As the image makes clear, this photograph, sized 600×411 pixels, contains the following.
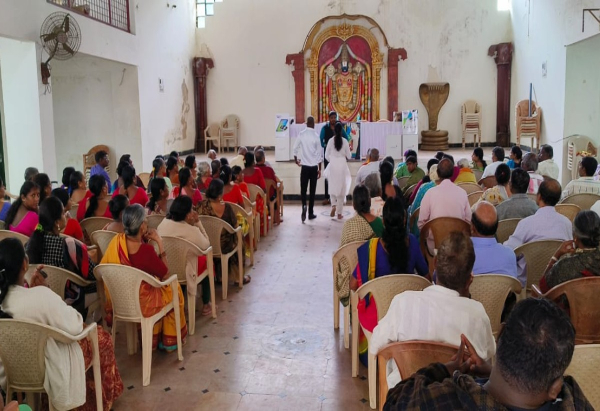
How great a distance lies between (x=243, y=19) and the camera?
14.0 metres

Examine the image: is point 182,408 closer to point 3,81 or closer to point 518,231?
point 518,231

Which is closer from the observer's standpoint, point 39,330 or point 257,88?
point 39,330

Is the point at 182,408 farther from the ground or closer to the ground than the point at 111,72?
closer to the ground

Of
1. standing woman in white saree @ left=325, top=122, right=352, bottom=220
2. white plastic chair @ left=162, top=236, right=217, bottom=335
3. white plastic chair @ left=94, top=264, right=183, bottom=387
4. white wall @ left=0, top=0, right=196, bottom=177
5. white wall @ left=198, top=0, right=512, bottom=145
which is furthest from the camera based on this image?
white wall @ left=198, top=0, right=512, bottom=145

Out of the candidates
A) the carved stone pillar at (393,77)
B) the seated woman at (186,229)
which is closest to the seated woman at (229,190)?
the seated woman at (186,229)

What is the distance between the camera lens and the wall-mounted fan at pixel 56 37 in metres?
7.32

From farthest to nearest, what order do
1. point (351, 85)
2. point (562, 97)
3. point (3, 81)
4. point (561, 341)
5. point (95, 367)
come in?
point (351, 85) → point (562, 97) → point (3, 81) → point (95, 367) → point (561, 341)

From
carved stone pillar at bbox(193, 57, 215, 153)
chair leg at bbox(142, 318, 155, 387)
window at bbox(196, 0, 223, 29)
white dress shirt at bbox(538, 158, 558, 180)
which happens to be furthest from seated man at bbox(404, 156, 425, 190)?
window at bbox(196, 0, 223, 29)

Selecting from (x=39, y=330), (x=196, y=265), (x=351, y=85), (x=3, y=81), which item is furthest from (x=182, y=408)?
(x=351, y=85)

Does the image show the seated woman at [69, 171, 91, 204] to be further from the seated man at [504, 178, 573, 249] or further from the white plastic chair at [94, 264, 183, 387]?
the seated man at [504, 178, 573, 249]

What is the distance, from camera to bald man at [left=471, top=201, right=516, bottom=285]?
3.35 m

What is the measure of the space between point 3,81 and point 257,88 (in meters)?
7.55

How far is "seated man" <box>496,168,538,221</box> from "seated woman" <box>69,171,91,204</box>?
3.85m

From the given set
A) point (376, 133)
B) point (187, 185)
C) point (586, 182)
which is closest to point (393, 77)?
point (376, 133)
